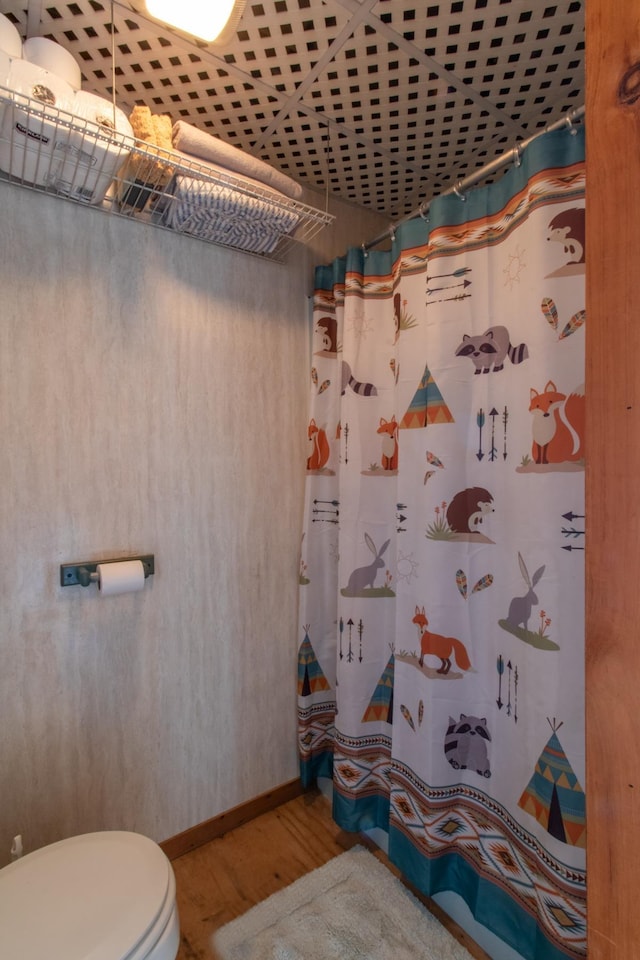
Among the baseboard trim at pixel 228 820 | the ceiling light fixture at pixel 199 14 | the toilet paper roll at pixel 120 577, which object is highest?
the ceiling light fixture at pixel 199 14

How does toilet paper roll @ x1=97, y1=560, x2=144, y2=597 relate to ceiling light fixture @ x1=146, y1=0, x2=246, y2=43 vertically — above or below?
below

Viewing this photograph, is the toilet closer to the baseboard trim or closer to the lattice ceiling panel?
the baseboard trim

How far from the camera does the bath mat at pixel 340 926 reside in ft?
3.88

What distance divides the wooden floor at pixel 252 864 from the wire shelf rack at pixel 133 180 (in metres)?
2.16

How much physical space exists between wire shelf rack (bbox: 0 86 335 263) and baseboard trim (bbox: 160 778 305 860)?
2.10 m

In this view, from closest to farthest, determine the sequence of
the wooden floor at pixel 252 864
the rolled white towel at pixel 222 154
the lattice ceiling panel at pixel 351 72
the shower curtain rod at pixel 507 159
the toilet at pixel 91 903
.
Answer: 1. the toilet at pixel 91 903
2. the shower curtain rod at pixel 507 159
3. the lattice ceiling panel at pixel 351 72
4. the rolled white towel at pixel 222 154
5. the wooden floor at pixel 252 864

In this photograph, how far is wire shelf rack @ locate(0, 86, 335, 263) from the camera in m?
0.98

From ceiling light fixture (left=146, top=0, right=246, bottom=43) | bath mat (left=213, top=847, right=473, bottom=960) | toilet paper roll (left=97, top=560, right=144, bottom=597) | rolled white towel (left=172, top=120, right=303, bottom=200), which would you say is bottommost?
bath mat (left=213, top=847, right=473, bottom=960)

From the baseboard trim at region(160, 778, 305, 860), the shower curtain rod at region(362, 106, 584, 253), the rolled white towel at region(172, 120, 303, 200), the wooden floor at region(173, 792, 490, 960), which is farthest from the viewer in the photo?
the baseboard trim at region(160, 778, 305, 860)

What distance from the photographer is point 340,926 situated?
1247mm

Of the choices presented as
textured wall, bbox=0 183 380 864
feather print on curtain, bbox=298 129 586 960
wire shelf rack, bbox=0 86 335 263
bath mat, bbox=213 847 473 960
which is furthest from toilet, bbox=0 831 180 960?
wire shelf rack, bbox=0 86 335 263

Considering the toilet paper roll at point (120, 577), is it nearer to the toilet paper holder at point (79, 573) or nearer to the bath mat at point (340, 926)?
the toilet paper holder at point (79, 573)

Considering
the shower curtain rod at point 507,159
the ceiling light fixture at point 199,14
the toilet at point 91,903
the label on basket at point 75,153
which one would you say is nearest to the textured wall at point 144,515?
the label on basket at point 75,153

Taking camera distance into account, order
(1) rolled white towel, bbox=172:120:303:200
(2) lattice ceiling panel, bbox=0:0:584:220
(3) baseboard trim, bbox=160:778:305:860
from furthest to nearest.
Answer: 1. (3) baseboard trim, bbox=160:778:305:860
2. (1) rolled white towel, bbox=172:120:303:200
3. (2) lattice ceiling panel, bbox=0:0:584:220
